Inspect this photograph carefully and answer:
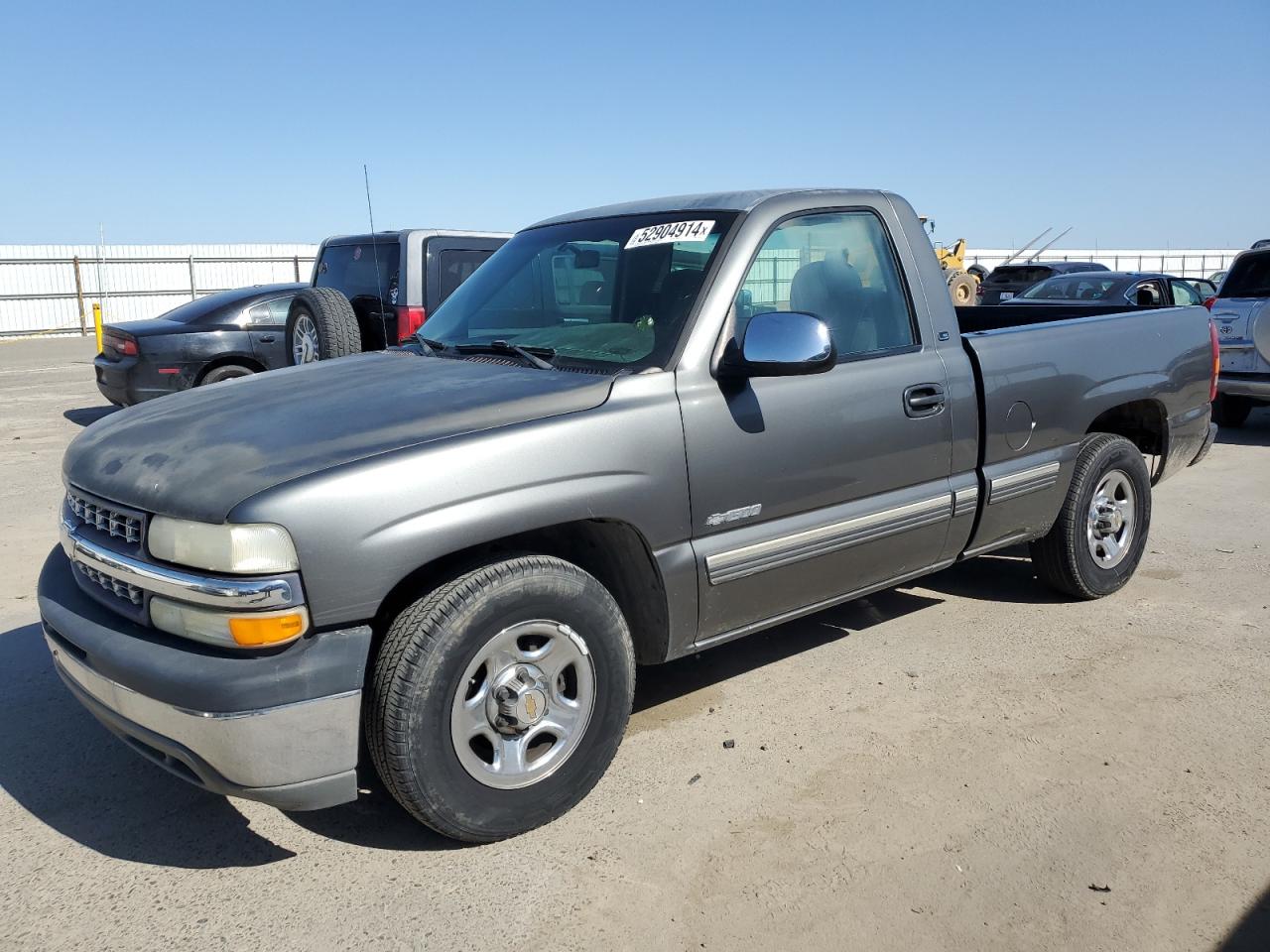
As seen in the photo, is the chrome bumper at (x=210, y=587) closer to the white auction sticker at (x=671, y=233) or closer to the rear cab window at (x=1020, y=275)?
the white auction sticker at (x=671, y=233)

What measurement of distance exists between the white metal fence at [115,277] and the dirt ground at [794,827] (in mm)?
25815

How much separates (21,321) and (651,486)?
28.5m

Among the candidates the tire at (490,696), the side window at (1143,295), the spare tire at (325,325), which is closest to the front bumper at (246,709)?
the tire at (490,696)

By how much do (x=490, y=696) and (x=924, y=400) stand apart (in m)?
2.02

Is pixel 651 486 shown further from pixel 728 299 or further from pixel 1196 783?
pixel 1196 783

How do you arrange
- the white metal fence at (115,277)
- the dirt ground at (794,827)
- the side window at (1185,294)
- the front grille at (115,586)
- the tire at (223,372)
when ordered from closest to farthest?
the dirt ground at (794,827) → the front grille at (115,586) → the tire at (223,372) → the side window at (1185,294) → the white metal fence at (115,277)

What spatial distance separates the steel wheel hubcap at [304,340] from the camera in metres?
6.54

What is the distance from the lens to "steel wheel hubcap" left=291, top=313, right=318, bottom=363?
654 cm

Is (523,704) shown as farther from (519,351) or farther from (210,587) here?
(519,351)

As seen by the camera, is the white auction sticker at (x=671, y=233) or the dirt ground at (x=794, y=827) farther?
the white auction sticker at (x=671, y=233)

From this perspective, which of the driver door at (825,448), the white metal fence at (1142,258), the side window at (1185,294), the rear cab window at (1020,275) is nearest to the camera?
the driver door at (825,448)

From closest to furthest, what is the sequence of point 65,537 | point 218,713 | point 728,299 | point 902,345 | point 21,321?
1. point 218,713
2. point 65,537
3. point 728,299
4. point 902,345
5. point 21,321

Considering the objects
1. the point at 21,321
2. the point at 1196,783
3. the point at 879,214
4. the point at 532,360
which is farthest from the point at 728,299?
the point at 21,321

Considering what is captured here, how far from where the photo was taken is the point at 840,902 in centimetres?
273
